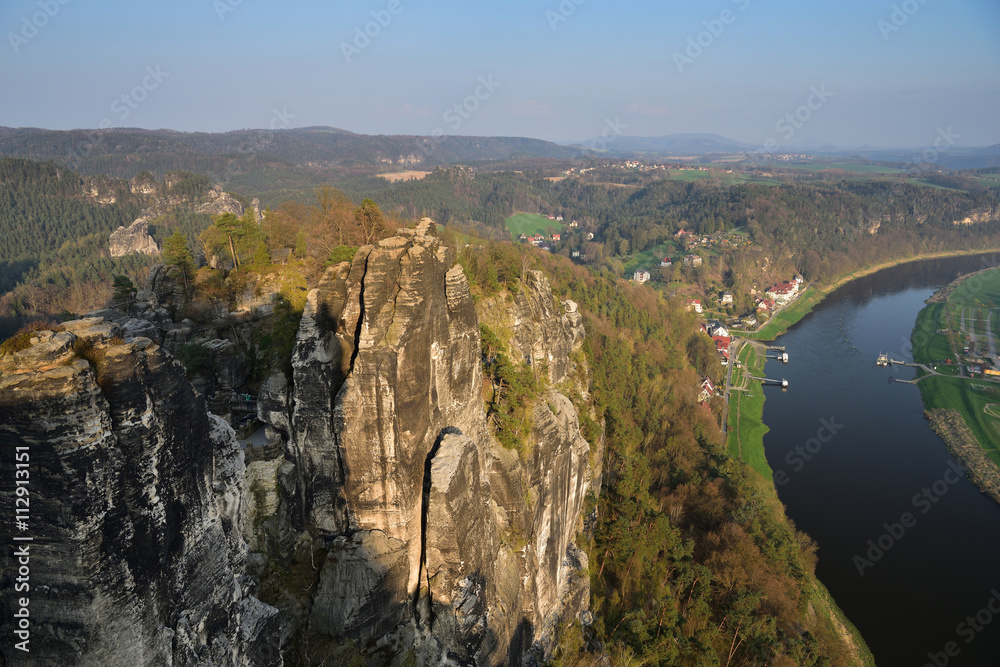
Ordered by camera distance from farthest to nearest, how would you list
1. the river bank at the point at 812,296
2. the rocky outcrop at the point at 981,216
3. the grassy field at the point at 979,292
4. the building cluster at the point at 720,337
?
the rocky outcrop at the point at 981,216 < the grassy field at the point at 979,292 < the river bank at the point at 812,296 < the building cluster at the point at 720,337

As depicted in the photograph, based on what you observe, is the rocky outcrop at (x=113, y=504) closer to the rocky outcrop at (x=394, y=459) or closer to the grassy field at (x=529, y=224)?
the rocky outcrop at (x=394, y=459)

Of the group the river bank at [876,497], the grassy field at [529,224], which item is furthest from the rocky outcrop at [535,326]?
the grassy field at [529,224]

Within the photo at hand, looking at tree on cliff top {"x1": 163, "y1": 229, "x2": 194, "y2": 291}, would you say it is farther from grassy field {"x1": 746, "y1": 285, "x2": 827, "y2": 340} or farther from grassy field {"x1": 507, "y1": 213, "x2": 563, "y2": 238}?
grassy field {"x1": 507, "y1": 213, "x2": 563, "y2": 238}

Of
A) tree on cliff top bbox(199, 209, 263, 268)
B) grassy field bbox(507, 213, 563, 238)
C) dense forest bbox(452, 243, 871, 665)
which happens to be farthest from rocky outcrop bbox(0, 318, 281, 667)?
grassy field bbox(507, 213, 563, 238)

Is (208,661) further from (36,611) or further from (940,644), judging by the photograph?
(940,644)

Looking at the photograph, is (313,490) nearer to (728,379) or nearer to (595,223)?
(728,379)

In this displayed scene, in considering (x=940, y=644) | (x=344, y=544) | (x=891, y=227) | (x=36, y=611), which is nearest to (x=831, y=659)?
(x=940, y=644)
